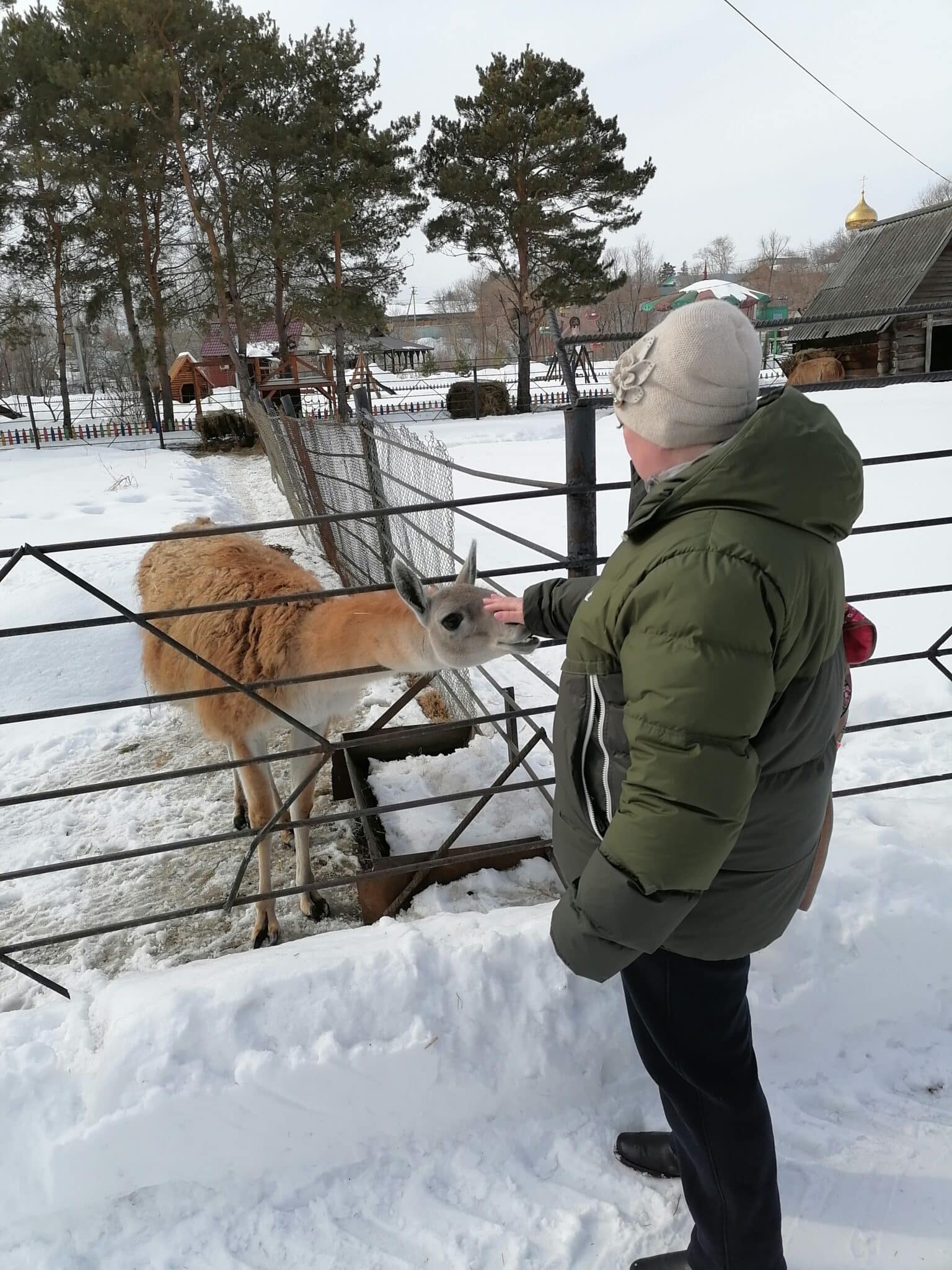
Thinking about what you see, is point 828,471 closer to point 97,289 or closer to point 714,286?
point 97,289

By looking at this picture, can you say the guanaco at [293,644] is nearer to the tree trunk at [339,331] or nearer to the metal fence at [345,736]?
the metal fence at [345,736]

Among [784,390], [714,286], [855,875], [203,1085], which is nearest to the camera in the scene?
[784,390]

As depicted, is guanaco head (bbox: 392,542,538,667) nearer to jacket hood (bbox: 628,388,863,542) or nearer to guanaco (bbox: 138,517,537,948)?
guanaco (bbox: 138,517,537,948)

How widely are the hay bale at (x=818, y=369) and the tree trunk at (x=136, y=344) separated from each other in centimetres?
2082

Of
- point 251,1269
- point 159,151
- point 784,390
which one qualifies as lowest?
point 251,1269

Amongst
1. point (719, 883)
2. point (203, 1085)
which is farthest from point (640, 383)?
point (203, 1085)

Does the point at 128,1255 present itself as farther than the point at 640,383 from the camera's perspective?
Yes

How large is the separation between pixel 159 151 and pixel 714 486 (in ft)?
92.8

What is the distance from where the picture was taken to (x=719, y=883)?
1.42 m

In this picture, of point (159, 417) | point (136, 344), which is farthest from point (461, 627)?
point (159, 417)

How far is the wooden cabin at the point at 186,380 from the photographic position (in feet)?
136

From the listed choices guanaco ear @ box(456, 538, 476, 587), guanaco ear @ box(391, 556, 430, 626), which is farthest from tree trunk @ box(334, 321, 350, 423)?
guanaco ear @ box(391, 556, 430, 626)

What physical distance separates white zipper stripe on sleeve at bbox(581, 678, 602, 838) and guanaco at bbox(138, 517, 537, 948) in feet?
3.59

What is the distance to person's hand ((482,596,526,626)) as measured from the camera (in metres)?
2.44
